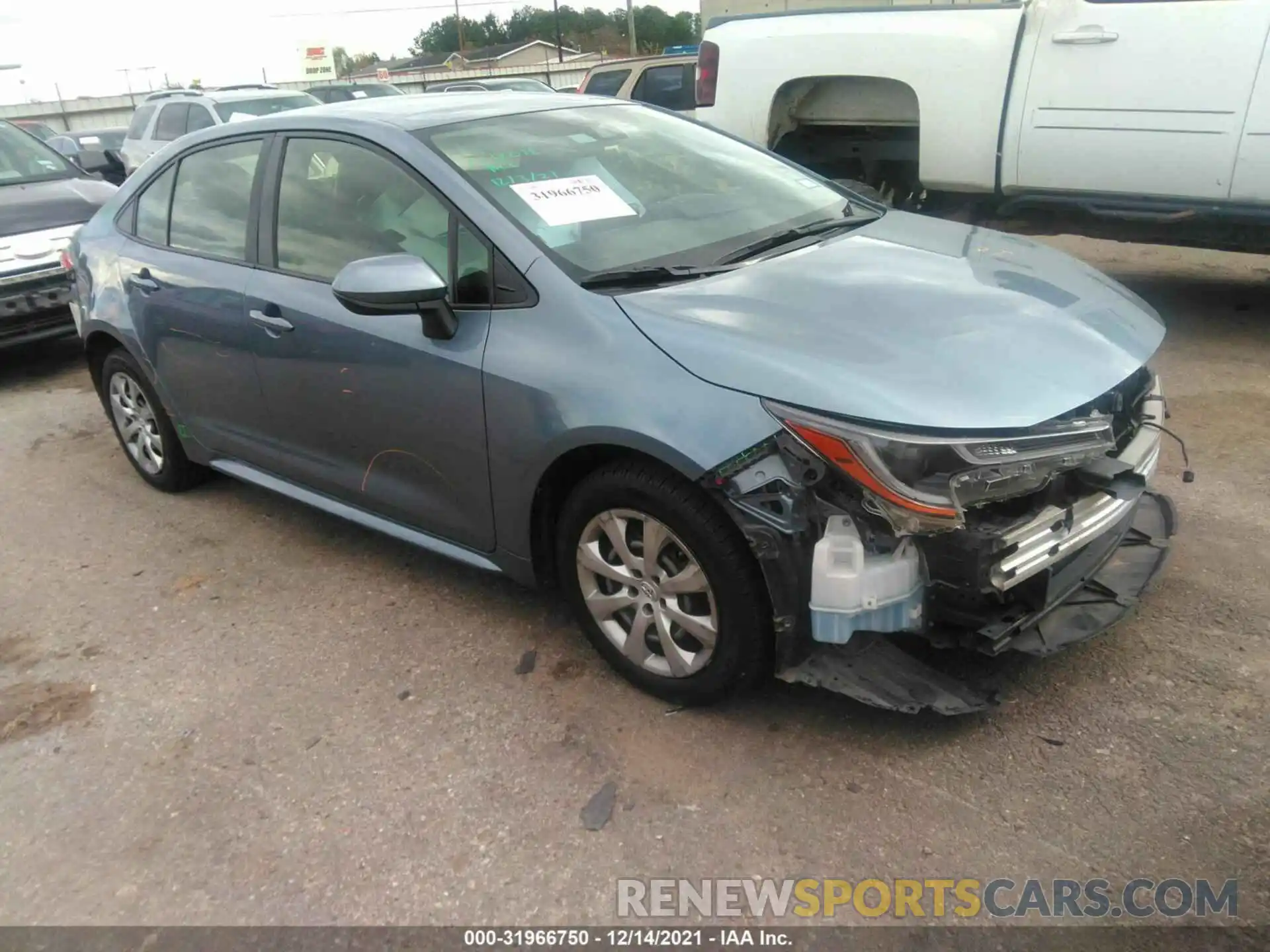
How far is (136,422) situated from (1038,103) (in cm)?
516

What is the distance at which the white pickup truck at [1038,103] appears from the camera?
5.27m

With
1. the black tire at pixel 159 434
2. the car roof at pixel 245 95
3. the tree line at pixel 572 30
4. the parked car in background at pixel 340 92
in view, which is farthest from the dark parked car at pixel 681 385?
the tree line at pixel 572 30

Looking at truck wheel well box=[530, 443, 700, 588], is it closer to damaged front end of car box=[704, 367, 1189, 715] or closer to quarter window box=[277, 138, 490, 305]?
damaged front end of car box=[704, 367, 1189, 715]

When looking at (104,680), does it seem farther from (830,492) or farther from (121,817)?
(830,492)

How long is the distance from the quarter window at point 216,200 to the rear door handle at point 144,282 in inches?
7.0

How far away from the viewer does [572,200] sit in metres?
3.17

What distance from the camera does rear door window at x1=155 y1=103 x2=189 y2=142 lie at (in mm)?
12406

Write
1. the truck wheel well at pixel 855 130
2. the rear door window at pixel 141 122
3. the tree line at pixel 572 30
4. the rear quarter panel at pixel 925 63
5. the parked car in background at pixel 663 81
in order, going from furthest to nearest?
the tree line at pixel 572 30, the rear door window at pixel 141 122, the parked car in background at pixel 663 81, the truck wheel well at pixel 855 130, the rear quarter panel at pixel 925 63

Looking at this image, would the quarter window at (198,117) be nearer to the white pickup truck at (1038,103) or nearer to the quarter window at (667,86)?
the quarter window at (667,86)

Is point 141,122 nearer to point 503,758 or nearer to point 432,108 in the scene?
point 432,108

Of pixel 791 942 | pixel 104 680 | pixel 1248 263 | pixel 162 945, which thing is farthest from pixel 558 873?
pixel 1248 263

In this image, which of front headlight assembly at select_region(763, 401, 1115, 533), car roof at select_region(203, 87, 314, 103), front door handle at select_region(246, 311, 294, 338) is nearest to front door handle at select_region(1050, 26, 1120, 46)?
front headlight assembly at select_region(763, 401, 1115, 533)

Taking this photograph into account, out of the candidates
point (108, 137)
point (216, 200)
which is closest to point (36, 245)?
point (216, 200)

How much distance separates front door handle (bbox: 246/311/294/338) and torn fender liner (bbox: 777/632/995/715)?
214 cm
